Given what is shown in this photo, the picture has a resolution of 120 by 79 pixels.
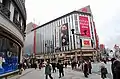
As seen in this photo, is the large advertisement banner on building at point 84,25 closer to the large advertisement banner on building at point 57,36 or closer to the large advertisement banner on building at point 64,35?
the large advertisement banner on building at point 64,35

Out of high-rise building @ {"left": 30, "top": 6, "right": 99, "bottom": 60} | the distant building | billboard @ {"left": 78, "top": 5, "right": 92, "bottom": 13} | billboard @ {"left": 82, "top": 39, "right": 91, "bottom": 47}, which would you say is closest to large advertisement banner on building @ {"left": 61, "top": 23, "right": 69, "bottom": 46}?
high-rise building @ {"left": 30, "top": 6, "right": 99, "bottom": 60}

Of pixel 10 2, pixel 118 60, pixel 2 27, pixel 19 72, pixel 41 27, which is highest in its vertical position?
pixel 41 27

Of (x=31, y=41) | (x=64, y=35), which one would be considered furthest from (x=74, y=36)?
(x=31, y=41)

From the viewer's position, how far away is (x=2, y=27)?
1120 centimetres

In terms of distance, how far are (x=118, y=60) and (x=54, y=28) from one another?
3080 inches

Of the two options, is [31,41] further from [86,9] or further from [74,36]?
[86,9]

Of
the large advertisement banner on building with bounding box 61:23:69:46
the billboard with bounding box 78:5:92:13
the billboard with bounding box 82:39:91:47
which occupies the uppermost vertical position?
the billboard with bounding box 78:5:92:13

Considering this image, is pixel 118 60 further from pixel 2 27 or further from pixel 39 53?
pixel 39 53

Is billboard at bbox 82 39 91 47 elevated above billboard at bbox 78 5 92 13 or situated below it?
below

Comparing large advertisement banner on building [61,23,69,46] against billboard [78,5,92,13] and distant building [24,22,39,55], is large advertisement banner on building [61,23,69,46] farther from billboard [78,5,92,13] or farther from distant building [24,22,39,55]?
distant building [24,22,39,55]

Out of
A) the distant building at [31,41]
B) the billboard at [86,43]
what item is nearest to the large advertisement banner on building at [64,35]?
the billboard at [86,43]

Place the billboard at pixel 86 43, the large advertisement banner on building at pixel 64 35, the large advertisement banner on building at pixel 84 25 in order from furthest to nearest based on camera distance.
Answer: the large advertisement banner on building at pixel 64 35, the large advertisement banner on building at pixel 84 25, the billboard at pixel 86 43

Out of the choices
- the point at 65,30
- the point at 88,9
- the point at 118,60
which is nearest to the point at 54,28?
the point at 65,30

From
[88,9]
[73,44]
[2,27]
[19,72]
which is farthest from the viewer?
[88,9]
